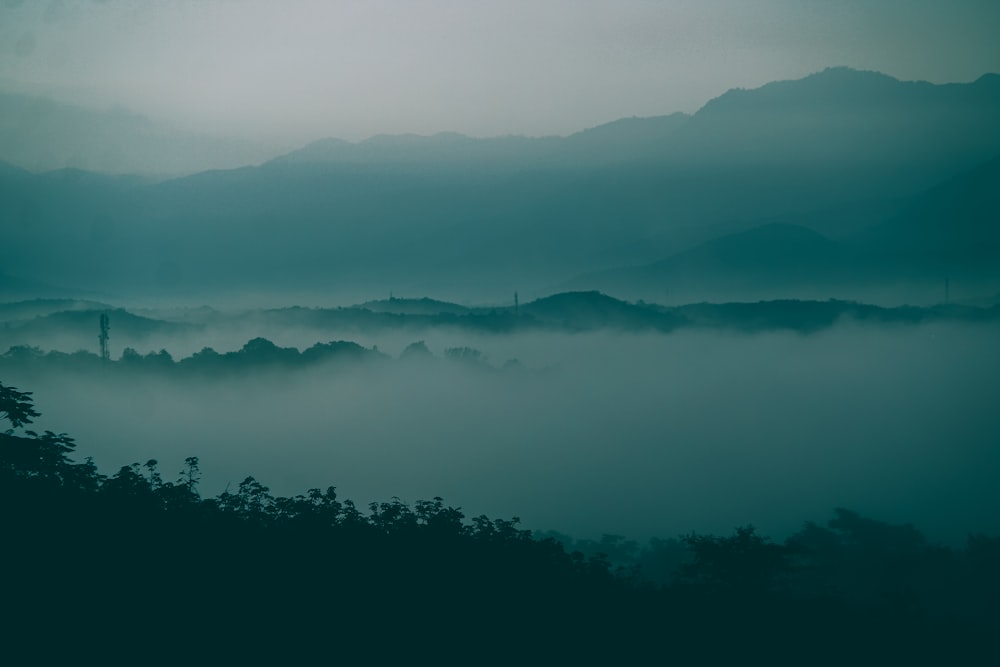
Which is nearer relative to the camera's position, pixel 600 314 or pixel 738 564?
pixel 738 564

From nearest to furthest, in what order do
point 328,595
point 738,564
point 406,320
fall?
1. point 328,595
2. point 738,564
3. point 406,320

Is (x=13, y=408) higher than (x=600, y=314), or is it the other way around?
(x=600, y=314)

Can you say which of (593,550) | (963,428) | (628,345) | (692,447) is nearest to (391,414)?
(692,447)

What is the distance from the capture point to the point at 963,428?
120 metres

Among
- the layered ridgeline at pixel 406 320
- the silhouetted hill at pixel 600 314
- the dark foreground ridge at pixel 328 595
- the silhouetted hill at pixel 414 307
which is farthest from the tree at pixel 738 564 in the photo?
the silhouetted hill at pixel 414 307

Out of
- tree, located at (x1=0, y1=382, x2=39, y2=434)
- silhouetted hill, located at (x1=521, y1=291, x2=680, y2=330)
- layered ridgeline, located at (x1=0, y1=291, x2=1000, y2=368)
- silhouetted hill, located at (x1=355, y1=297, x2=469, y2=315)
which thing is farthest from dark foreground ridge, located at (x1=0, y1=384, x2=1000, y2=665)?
silhouetted hill, located at (x1=355, y1=297, x2=469, y2=315)

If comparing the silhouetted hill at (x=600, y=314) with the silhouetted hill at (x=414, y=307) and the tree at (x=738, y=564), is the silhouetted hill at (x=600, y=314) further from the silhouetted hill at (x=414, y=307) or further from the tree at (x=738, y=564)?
the tree at (x=738, y=564)

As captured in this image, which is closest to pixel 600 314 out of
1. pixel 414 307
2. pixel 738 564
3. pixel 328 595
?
pixel 414 307

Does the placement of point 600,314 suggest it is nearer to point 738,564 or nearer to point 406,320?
point 406,320

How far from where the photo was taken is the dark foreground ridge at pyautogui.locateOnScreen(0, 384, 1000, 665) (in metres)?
15.1

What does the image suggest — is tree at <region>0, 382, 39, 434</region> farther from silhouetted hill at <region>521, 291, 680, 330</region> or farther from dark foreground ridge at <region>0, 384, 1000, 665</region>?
silhouetted hill at <region>521, 291, 680, 330</region>

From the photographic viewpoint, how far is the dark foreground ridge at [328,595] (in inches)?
596

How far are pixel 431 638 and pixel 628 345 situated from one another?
530 ft

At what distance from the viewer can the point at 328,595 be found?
1762cm
